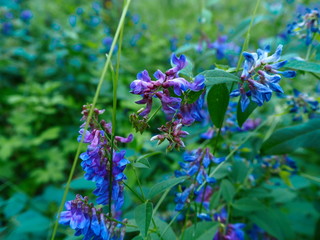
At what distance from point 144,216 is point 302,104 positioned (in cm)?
77

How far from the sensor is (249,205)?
3.65 feet

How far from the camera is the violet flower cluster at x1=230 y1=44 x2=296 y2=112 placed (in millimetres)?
705

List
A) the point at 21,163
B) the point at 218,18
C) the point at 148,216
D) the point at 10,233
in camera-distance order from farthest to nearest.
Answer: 1. the point at 218,18
2. the point at 21,163
3. the point at 10,233
4. the point at 148,216

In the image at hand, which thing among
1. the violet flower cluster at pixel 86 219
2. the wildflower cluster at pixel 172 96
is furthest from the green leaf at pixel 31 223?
the wildflower cluster at pixel 172 96

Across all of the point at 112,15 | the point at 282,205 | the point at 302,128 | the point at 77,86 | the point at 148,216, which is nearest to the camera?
the point at 148,216

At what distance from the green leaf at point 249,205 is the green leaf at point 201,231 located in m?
0.20

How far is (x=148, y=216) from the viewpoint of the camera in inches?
27.5

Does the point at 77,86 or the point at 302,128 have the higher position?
the point at 77,86

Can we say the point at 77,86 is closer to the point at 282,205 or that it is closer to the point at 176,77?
the point at 282,205

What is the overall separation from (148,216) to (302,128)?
25.0 inches

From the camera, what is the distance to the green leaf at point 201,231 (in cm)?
89

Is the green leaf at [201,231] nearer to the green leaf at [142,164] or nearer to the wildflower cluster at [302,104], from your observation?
the green leaf at [142,164]

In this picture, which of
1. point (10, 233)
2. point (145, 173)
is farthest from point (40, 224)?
point (145, 173)

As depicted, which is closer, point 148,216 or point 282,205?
point 148,216
